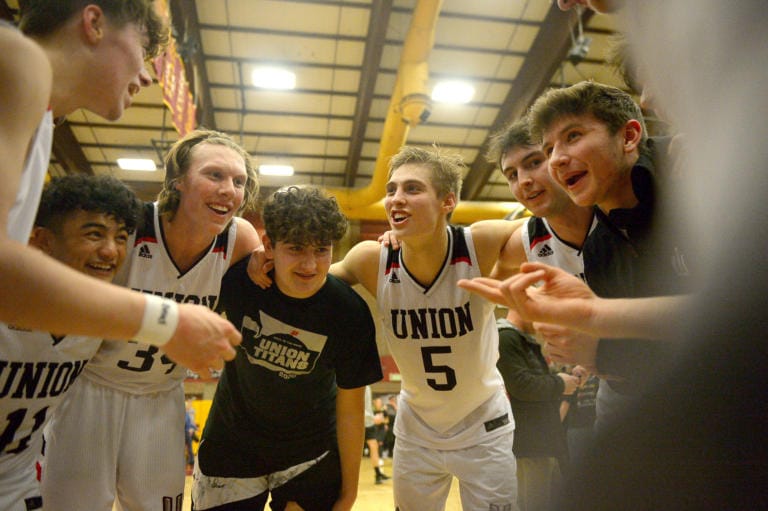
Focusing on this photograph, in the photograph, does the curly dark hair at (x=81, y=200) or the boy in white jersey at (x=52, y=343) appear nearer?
the boy in white jersey at (x=52, y=343)

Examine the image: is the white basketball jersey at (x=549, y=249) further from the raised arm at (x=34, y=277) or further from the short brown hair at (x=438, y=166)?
the raised arm at (x=34, y=277)

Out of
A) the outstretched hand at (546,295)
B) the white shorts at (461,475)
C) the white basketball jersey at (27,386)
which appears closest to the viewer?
the outstretched hand at (546,295)

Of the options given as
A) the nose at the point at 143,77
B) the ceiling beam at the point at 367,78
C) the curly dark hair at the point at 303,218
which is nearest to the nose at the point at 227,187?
the curly dark hair at the point at 303,218

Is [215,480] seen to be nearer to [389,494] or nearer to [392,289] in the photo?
[392,289]

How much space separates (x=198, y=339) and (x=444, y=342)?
2.15m

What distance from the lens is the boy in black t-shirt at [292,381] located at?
2.97 metres

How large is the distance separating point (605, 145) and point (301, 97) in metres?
10.2

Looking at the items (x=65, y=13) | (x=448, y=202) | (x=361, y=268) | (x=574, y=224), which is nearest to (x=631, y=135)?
(x=574, y=224)

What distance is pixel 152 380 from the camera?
120 inches

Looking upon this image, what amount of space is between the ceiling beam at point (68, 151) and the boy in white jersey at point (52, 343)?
10616mm

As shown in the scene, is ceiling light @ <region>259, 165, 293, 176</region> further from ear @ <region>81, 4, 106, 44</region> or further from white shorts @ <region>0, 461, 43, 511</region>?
ear @ <region>81, 4, 106, 44</region>

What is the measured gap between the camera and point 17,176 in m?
1.39

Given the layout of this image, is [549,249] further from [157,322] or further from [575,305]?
[157,322]

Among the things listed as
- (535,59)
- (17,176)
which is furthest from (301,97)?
(17,176)
